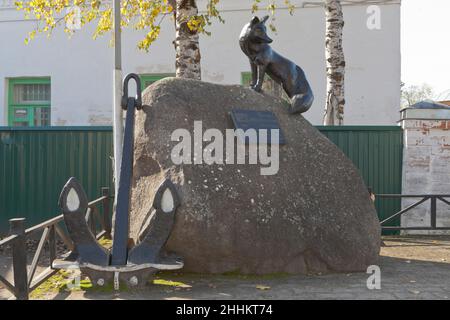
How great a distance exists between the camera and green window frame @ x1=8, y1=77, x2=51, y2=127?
1441 cm

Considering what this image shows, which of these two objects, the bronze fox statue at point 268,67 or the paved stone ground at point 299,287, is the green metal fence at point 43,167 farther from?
the bronze fox statue at point 268,67

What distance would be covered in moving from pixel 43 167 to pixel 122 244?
5.11 m

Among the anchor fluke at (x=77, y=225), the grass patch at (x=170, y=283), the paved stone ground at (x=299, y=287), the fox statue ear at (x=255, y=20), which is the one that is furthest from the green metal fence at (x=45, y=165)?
the anchor fluke at (x=77, y=225)

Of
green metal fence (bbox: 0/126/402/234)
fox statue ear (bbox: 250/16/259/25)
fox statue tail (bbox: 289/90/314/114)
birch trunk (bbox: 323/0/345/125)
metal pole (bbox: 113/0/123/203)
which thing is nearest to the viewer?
fox statue ear (bbox: 250/16/259/25)

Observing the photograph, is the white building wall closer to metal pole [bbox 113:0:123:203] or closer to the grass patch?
metal pole [bbox 113:0:123:203]

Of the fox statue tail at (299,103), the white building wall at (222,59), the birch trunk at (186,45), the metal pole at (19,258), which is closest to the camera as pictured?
the metal pole at (19,258)

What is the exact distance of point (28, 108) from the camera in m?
14.6

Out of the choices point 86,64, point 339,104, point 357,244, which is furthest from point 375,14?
point 357,244

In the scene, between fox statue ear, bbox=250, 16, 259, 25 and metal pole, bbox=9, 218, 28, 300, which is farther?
fox statue ear, bbox=250, 16, 259, 25

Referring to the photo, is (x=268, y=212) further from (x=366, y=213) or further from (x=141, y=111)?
(x=141, y=111)

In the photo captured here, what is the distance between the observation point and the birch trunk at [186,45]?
8586 millimetres

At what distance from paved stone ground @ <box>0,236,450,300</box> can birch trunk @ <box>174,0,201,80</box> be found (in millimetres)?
4258

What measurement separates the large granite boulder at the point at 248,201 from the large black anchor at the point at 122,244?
39cm

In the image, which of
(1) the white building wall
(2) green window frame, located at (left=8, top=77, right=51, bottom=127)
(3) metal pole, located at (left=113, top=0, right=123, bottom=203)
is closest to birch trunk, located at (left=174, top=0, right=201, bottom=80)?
(3) metal pole, located at (left=113, top=0, right=123, bottom=203)
